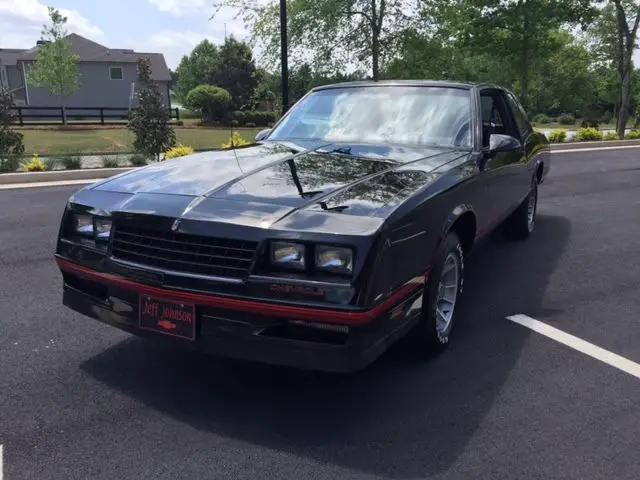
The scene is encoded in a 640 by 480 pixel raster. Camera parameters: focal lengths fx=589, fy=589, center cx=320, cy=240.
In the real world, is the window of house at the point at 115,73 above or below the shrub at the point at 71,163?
above

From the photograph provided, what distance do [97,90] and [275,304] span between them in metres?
47.1

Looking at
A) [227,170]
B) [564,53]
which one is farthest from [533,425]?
[564,53]

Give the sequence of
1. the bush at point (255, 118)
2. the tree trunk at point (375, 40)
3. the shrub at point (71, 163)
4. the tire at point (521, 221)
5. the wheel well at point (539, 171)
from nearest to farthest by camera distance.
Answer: the tire at point (521, 221), the wheel well at point (539, 171), the shrub at point (71, 163), the tree trunk at point (375, 40), the bush at point (255, 118)

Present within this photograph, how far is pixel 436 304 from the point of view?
3283 millimetres

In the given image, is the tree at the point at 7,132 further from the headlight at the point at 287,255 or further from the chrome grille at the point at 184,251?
the headlight at the point at 287,255

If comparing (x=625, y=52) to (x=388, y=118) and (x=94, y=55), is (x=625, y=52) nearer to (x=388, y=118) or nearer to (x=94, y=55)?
(x=388, y=118)

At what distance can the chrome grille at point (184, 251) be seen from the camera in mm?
2645

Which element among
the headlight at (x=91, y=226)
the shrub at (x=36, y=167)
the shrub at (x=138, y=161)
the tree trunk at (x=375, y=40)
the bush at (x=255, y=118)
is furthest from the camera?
the bush at (x=255, y=118)

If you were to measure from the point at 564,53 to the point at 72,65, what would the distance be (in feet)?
87.2

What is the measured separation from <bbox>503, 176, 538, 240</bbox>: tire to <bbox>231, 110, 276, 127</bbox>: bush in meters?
30.0

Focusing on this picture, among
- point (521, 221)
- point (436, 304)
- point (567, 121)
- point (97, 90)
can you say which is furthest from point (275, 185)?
point (567, 121)

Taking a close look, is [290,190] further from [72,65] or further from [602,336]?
[72,65]

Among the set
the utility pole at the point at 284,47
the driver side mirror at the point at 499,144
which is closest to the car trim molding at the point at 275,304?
the driver side mirror at the point at 499,144

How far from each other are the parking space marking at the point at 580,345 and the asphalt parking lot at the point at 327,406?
2.5 inches
